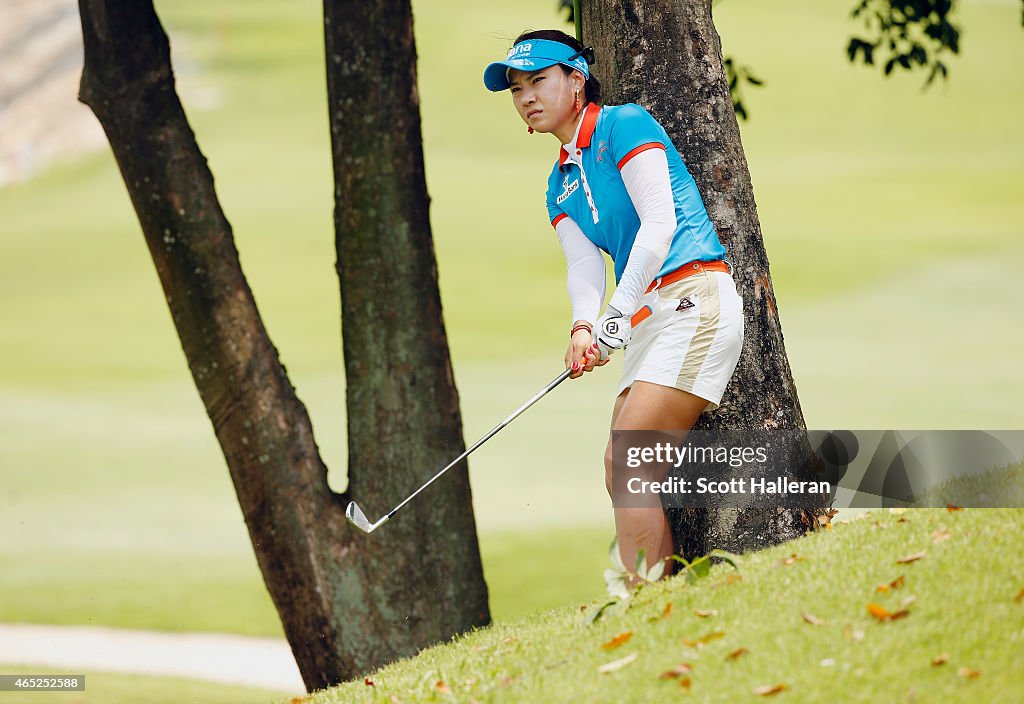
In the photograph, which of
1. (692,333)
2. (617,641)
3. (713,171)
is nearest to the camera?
(617,641)

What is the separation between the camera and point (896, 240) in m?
21.3

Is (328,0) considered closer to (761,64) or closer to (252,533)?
(252,533)

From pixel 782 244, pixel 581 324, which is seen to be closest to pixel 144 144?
pixel 581 324

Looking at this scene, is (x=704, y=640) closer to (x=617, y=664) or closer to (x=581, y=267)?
(x=617, y=664)

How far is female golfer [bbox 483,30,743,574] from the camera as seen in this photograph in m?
4.30

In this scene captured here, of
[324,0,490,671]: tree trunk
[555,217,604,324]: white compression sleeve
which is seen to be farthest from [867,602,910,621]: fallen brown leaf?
[324,0,490,671]: tree trunk

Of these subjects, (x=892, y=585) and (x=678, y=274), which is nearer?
(x=892, y=585)

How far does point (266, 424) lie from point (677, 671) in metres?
3.25

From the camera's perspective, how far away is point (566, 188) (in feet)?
15.2

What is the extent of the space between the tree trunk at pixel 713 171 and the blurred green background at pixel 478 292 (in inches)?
23.6

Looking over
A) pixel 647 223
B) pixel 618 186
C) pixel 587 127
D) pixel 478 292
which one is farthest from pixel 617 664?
pixel 478 292

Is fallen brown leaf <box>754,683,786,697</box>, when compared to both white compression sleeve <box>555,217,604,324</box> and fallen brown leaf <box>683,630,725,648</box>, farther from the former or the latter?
white compression sleeve <box>555,217,604,324</box>

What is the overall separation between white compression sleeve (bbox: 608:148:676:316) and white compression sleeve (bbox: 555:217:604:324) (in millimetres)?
354

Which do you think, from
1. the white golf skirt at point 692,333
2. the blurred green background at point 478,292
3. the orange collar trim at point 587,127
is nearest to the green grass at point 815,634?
the white golf skirt at point 692,333
